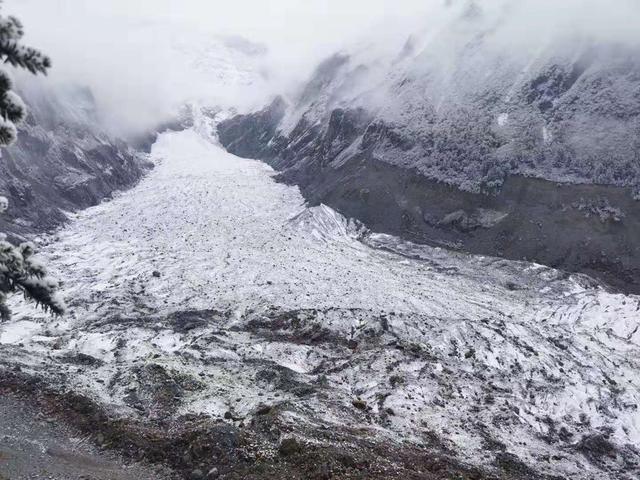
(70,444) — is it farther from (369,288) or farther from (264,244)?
(264,244)

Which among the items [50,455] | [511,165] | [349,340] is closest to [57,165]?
[349,340]

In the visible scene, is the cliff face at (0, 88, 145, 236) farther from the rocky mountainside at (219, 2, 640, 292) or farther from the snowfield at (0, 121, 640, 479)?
the rocky mountainside at (219, 2, 640, 292)

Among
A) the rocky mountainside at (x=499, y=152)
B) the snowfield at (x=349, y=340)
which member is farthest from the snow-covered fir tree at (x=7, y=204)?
the rocky mountainside at (x=499, y=152)

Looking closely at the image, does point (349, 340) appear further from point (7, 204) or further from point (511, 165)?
point (511, 165)

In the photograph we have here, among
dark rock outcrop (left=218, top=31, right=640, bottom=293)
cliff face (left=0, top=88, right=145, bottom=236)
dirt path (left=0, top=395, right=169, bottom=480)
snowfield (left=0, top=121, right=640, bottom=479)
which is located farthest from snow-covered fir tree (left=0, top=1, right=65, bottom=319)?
cliff face (left=0, top=88, right=145, bottom=236)

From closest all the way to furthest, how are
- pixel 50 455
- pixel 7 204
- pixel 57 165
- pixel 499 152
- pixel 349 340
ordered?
pixel 7 204, pixel 50 455, pixel 349 340, pixel 499 152, pixel 57 165

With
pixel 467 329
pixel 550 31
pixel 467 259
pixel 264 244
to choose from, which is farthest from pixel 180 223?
pixel 550 31
